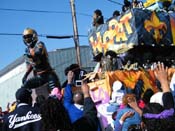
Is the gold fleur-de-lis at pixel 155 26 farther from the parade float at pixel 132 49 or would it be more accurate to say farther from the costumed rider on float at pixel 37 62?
the costumed rider on float at pixel 37 62

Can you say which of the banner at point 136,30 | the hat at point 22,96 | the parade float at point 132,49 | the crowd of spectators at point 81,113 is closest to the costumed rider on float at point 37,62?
the crowd of spectators at point 81,113

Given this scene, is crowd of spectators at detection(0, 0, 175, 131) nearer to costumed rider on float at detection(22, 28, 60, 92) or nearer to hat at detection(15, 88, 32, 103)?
hat at detection(15, 88, 32, 103)

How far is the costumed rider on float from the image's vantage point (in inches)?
295

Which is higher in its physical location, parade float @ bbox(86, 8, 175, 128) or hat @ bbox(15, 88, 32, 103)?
parade float @ bbox(86, 8, 175, 128)

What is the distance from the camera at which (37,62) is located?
25.0 feet

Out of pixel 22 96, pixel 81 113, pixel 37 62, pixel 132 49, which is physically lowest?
pixel 81 113

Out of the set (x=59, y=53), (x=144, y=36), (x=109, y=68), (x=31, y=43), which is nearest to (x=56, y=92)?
(x=31, y=43)

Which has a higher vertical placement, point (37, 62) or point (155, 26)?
point (155, 26)

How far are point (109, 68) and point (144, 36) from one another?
145cm

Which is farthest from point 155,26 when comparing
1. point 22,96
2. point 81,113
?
point 22,96

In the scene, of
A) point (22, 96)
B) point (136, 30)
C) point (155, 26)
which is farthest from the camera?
point (155, 26)

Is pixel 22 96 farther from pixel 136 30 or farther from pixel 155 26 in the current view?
pixel 155 26

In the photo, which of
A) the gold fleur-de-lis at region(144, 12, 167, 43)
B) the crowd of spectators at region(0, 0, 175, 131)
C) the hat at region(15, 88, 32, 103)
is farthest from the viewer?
the gold fleur-de-lis at region(144, 12, 167, 43)

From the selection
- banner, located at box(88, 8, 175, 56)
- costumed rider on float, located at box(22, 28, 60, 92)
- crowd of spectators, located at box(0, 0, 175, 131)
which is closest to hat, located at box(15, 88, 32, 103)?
crowd of spectators, located at box(0, 0, 175, 131)
